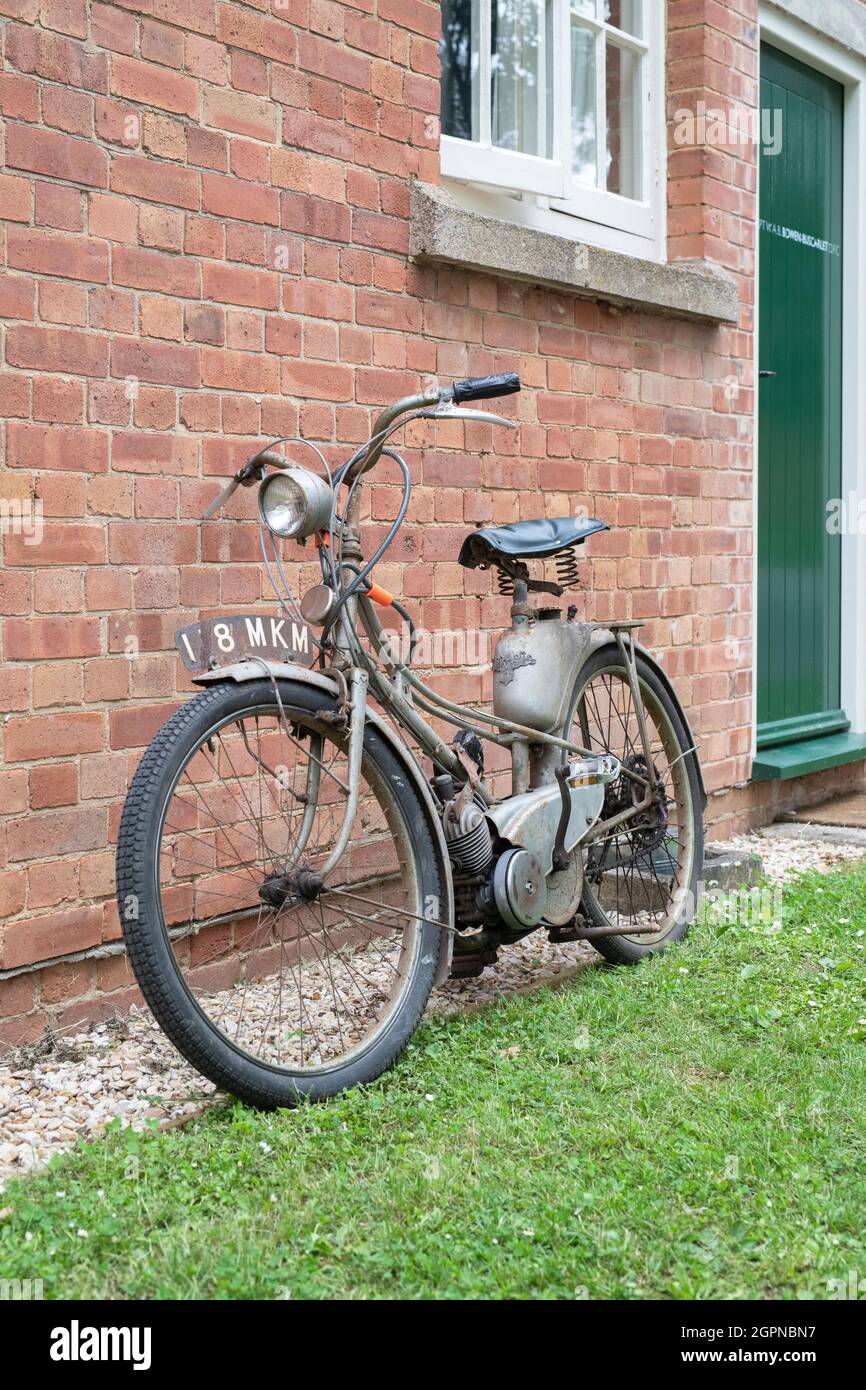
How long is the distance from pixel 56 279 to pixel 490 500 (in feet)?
5.69

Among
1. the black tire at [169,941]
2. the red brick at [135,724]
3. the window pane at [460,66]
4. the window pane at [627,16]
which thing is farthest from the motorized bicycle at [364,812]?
the window pane at [627,16]

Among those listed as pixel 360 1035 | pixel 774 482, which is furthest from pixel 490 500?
pixel 774 482

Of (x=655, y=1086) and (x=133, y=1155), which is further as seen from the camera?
(x=655, y=1086)

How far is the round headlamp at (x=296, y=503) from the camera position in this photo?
3.02 m

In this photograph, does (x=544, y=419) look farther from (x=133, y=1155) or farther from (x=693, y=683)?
(x=133, y=1155)

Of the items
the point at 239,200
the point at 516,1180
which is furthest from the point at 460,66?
the point at 516,1180

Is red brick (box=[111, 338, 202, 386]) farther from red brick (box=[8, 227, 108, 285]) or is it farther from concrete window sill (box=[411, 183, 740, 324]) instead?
concrete window sill (box=[411, 183, 740, 324])

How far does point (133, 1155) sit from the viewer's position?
2695 mm

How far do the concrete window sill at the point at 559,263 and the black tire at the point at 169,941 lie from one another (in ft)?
6.00

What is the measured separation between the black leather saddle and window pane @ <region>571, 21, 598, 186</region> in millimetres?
2219

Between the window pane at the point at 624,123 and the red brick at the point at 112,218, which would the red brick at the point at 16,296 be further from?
the window pane at the point at 624,123

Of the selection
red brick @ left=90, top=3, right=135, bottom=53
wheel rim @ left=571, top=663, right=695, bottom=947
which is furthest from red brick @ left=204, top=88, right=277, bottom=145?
wheel rim @ left=571, top=663, right=695, bottom=947

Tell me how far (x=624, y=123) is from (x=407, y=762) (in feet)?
12.0
